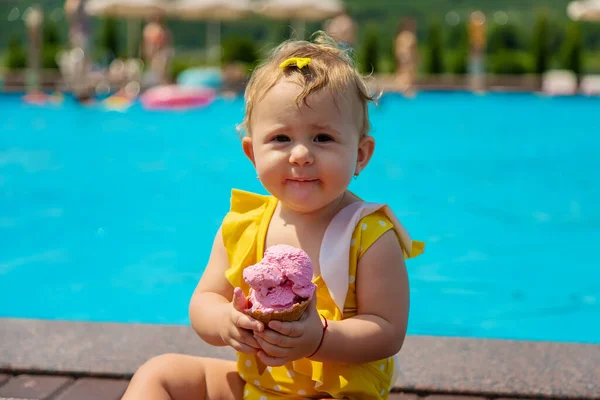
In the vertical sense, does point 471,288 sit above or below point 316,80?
below

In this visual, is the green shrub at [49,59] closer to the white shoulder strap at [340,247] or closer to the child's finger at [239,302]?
the white shoulder strap at [340,247]

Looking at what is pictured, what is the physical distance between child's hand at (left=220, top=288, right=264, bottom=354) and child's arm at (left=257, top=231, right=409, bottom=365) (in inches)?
6.7

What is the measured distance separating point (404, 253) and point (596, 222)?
5843mm

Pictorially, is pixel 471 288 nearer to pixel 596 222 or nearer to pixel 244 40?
pixel 596 222

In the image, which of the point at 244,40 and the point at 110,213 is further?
the point at 244,40

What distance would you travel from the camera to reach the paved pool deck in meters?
2.64

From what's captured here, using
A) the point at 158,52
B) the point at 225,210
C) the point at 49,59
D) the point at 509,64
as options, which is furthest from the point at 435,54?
the point at 225,210

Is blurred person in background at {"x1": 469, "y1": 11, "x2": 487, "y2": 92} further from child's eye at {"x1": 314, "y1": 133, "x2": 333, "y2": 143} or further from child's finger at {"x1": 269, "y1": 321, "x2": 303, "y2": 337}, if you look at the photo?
child's finger at {"x1": 269, "y1": 321, "x2": 303, "y2": 337}

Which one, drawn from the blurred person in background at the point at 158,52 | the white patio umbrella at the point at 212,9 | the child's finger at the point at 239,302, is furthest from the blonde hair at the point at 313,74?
the white patio umbrella at the point at 212,9

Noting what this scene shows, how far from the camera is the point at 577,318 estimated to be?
4969 millimetres

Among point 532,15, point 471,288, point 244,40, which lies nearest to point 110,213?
point 471,288

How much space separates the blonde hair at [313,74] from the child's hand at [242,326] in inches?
20.5

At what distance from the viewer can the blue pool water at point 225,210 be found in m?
5.17

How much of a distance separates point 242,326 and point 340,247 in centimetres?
35
